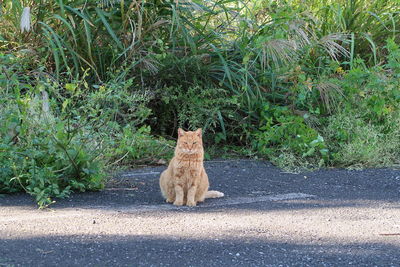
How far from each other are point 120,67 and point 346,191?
9.79 feet

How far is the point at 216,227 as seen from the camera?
446cm

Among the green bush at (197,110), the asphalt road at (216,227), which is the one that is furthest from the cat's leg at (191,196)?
the green bush at (197,110)

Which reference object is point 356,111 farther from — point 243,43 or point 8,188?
point 8,188

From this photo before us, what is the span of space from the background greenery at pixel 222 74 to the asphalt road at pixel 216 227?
50.8 inches

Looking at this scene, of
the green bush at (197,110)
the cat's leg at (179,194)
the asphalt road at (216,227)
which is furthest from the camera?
the green bush at (197,110)

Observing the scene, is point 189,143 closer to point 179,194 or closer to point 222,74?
point 179,194

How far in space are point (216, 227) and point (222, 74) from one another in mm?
4044

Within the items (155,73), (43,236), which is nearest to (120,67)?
(155,73)

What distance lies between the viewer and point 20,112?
18.1 ft

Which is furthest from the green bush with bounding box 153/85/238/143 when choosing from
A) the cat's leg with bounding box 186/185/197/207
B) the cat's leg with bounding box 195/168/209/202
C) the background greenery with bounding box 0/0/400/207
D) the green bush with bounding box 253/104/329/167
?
the cat's leg with bounding box 186/185/197/207

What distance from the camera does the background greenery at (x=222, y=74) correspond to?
7488 mm

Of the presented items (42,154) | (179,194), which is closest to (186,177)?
(179,194)

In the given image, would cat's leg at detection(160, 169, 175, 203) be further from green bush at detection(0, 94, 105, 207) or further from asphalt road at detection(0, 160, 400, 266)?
green bush at detection(0, 94, 105, 207)

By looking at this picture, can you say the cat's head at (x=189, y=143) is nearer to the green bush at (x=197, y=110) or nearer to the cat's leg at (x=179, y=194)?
the cat's leg at (x=179, y=194)
